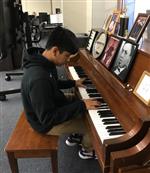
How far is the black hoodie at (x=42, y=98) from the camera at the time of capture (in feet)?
4.26

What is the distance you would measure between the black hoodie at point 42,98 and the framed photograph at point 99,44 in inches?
22.5

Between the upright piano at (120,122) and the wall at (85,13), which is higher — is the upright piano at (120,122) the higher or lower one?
the lower one

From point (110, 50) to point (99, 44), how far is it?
31 centimetres

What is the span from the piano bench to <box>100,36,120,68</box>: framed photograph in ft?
2.27

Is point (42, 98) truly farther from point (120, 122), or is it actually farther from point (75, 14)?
point (75, 14)

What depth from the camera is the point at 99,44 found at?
6.55ft

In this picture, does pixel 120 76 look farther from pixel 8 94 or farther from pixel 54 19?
pixel 54 19

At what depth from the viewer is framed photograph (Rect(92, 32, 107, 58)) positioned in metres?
1.91

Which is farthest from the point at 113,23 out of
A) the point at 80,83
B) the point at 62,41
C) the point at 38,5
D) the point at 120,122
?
the point at 38,5

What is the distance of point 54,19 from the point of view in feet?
17.2

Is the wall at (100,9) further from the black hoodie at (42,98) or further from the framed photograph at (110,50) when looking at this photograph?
the black hoodie at (42,98)

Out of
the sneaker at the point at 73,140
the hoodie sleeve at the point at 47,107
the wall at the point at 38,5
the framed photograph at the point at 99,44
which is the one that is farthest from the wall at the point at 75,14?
the wall at the point at 38,5

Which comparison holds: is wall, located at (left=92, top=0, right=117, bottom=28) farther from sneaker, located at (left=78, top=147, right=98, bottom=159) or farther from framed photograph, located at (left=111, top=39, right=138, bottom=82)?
sneaker, located at (left=78, top=147, right=98, bottom=159)

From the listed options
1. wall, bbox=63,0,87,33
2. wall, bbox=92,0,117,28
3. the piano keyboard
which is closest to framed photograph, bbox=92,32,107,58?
the piano keyboard
